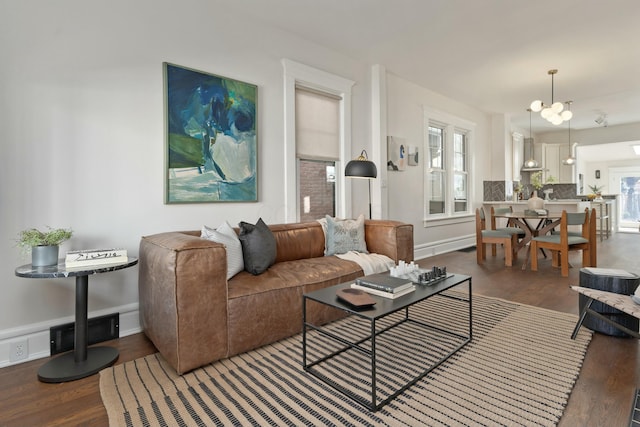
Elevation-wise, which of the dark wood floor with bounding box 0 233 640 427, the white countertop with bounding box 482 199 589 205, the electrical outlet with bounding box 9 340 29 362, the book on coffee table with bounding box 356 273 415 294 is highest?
the white countertop with bounding box 482 199 589 205

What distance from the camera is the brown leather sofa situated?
6.14 ft

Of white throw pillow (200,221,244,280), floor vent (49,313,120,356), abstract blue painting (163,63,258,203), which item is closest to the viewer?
floor vent (49,313,120,356)

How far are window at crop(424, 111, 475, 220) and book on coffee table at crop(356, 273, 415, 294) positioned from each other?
3.81 metres

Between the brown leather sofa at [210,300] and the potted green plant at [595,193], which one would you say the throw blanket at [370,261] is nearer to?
the brown leather sofa at [210,300]

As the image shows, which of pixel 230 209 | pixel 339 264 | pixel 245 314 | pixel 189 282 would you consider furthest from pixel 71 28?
pixel 339 264

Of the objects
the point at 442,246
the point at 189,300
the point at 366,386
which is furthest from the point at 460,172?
the point at 189,300

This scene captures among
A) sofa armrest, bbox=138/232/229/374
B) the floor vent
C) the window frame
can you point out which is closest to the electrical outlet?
the floor vent

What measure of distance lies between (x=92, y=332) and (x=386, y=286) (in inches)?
83.9

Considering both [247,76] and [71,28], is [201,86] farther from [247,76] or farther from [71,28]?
[71,28]

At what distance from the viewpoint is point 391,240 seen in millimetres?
3322

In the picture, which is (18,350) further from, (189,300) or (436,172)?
(436,172)

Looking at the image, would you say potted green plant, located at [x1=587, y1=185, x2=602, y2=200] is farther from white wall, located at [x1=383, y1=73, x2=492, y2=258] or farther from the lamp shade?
the lamp shade

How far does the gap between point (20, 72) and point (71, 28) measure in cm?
47

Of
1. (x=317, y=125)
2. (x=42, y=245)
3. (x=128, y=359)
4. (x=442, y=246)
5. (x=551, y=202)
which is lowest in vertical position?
(x=128, y=359)
